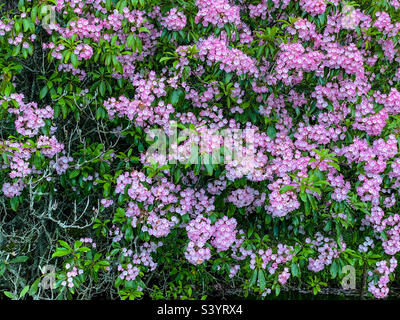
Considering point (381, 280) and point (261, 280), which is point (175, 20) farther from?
point (381, 280)

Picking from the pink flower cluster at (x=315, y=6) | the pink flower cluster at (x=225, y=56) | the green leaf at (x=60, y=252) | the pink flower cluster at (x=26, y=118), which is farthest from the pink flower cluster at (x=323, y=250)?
the pink flower cluster at (x=26, y=118)

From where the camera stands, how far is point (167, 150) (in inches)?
116

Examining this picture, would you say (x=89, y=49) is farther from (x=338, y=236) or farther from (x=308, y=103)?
(x=338, y=236)

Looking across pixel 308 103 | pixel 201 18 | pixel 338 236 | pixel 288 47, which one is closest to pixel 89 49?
pixel 201 18

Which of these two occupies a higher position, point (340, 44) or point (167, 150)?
point (340, 44)

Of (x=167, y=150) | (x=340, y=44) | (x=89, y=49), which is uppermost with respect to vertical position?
(x=340, y=44)

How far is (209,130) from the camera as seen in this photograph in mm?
2781

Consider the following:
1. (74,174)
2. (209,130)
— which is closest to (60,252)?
(74,174)

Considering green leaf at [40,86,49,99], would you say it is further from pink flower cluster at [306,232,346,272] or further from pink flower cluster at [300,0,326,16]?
pink flower cluster at [306,232,346,272]

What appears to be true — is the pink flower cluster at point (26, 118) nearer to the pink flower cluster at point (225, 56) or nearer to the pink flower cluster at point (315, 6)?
the pink flower cluster at point (225, 56)

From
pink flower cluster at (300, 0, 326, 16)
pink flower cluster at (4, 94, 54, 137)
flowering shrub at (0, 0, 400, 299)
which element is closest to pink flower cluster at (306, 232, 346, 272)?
flowering shrub at (0, 0, 400, 299)

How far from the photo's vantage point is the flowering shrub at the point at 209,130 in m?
2.88

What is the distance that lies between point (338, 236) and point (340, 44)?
1.42 meters

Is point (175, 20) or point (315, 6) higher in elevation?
point (315, 6)
